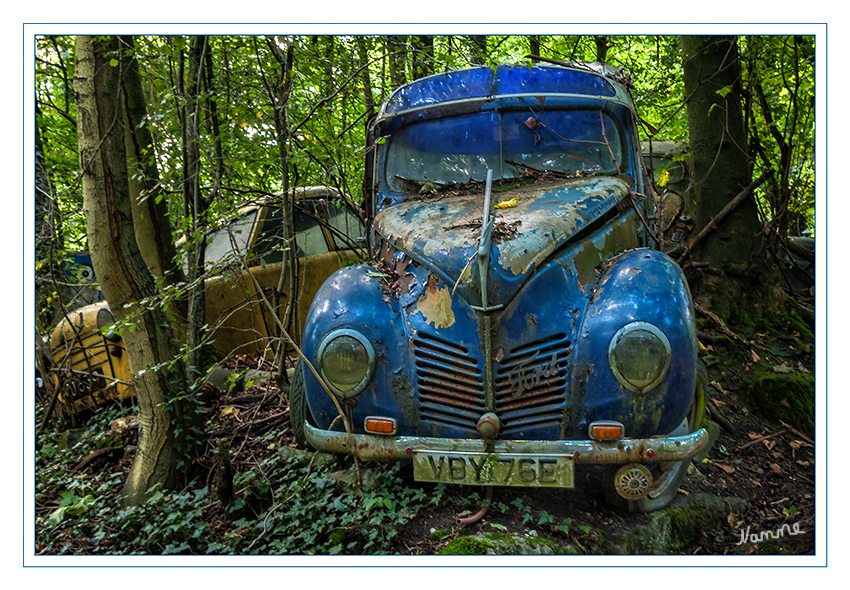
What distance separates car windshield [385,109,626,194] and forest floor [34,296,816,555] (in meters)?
1.94

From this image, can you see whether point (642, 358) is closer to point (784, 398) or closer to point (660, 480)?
point (660, 480)

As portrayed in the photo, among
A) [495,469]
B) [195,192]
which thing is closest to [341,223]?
[195,192]

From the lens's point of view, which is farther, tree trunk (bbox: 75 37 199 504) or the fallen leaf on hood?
the fallen leaf on hood

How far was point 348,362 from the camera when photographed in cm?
283

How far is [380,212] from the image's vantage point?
3.93 meters

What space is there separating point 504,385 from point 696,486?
1.53m

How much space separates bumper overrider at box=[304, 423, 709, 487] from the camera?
253cm

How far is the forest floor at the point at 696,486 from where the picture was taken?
9.08 feet

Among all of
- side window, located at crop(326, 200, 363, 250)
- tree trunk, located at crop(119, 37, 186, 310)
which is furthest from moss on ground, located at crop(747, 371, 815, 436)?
tree trunk, located at crop(119, 37, 186, 310)

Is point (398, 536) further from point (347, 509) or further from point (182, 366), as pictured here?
point (182, 366)

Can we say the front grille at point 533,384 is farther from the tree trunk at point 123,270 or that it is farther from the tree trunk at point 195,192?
the tree trunk at point 195,192

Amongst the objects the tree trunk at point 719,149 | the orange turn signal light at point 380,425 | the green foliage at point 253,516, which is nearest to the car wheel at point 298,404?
the green foliage at point 253,516

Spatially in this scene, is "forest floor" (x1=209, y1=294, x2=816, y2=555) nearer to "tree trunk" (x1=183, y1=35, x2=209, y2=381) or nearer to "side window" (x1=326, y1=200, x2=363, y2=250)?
"tree trunk" (x1=183, y1=35, x2=209, y2=381)
